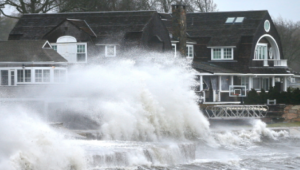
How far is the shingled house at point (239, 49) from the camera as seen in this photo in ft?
164

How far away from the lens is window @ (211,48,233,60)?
5147 cm

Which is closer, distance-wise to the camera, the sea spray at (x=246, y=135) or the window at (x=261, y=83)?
the sea spray at (x=246, y=135)

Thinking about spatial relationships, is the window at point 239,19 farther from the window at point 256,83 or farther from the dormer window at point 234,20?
the window at point 256,83

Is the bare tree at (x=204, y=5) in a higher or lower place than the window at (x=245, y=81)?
higher

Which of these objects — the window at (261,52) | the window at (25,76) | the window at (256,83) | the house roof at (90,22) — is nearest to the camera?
the window at (25,76)

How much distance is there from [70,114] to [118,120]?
13.3ft

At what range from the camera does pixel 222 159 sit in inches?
890

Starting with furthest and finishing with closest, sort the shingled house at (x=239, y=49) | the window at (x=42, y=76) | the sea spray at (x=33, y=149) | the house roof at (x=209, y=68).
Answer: the shingled house at (x=239, y=49)
the house roof at (x=209, y=68)
the window at (x=42, y=76)
the sea spray at (x=33, y=149)

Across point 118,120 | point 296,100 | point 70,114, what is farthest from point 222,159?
point 296,100

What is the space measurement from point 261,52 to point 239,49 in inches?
99.0

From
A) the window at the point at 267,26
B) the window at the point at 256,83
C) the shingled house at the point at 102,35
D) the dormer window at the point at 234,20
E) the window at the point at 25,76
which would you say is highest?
the dormer window at the point at 234,20

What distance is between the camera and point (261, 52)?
52656 millimetres

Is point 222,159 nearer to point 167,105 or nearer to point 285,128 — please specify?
point 167,105

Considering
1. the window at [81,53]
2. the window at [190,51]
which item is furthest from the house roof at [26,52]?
the window at [190,51]
